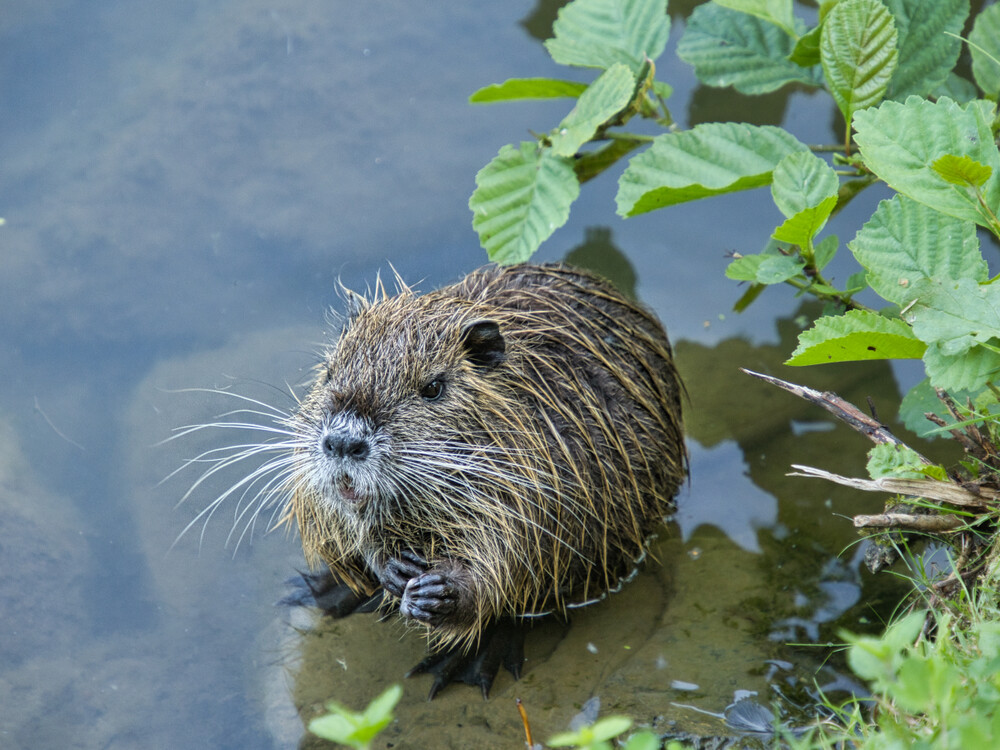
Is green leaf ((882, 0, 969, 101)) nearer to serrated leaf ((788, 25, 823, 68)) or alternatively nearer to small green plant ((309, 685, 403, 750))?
serrated leaf ((788, 25, 823, 68))

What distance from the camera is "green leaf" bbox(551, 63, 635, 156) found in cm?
328

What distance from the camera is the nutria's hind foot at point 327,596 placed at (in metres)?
3.39

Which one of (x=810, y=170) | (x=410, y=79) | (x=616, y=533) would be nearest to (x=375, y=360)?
(x=616, y=533)

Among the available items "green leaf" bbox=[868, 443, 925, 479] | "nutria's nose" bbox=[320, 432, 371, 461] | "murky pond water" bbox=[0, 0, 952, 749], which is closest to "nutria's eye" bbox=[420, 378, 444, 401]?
"nutria's nose" bbox=[320, 432, 371, 461]

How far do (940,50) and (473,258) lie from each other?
6.50 ft

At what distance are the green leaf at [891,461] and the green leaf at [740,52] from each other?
1.59m

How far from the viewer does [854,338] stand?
8.13ft

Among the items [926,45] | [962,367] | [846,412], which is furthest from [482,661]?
[926,45]

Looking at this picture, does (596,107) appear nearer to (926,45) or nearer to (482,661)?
(926,45)

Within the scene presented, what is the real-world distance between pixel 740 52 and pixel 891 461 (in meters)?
1.77

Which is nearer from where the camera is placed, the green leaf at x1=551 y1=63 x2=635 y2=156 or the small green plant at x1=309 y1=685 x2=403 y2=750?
the small green plant at x1=309 y1=685 x2=403 y2=750

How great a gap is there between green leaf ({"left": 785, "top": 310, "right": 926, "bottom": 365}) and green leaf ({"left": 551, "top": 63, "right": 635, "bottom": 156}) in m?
1.13

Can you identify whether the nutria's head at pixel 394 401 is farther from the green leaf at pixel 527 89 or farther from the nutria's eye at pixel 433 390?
the green leaf at pixel 527 89

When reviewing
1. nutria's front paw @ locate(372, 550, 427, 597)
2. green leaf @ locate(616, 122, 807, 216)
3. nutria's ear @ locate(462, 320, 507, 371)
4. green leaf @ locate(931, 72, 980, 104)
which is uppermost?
green leaf @ locate(616, 122, 807, 216)
